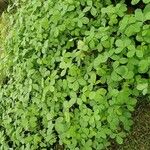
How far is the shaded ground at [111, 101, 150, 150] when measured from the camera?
2.27 m

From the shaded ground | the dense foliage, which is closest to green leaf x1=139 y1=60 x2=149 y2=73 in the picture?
the dense foliage

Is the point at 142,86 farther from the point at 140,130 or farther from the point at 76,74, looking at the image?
the point at 140,130

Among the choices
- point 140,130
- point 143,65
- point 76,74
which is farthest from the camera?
point 140,130

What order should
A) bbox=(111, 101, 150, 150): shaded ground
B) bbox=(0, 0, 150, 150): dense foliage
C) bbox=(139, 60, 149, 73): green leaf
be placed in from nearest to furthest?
bbox=(139, 60, 149, 73): green leaf → bbox=(0, 0, 150, 150): dense foliage → bbox=(111, 101, 150, 150): shaded ground

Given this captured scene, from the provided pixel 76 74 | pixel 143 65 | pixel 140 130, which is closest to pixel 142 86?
pixel 143 65

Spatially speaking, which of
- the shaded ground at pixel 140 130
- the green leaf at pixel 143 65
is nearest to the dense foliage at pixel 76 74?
the green leaf at pixel 143 65

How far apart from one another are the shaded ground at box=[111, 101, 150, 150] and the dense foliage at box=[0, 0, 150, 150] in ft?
0.37

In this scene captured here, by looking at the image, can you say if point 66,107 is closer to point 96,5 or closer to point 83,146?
point 83,146

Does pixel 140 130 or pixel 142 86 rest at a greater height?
pixel 142 86

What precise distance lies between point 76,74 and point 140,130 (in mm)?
566

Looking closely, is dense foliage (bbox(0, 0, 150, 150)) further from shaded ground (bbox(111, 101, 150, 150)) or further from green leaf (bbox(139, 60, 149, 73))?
shaded ground (bbox(111, 101, 150, 150))

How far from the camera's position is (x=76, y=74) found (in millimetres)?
2059

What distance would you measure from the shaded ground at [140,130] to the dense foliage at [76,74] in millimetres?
114

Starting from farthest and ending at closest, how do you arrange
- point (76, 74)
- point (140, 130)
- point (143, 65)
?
1. point (140, 130)
2. point (76, 74)
3. point (143, 65)
